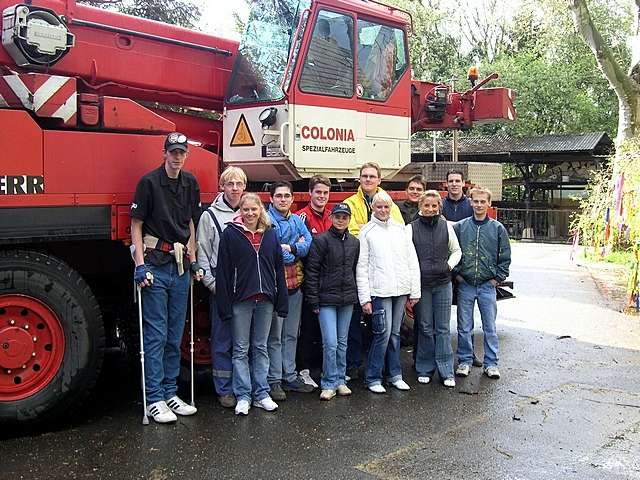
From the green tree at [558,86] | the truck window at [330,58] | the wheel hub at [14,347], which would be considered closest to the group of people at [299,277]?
the wheel hub at [14,347]

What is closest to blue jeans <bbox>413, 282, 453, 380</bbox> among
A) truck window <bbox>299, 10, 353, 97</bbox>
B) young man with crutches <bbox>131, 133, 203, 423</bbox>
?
truck window <bbox>299, 10, 353, 97</bbox>

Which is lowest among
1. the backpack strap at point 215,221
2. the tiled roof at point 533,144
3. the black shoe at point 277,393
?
the black shoe at point 277,393

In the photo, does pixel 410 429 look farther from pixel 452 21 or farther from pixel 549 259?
pixel 452 21

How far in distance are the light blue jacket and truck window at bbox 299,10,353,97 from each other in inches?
49.2

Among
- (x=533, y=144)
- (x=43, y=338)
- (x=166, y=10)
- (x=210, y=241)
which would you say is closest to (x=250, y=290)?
(x=210, y=241)

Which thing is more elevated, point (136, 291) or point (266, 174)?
point (266, 174)

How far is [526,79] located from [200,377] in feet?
89.1

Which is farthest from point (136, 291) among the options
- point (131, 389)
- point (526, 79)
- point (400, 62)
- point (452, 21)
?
point (452, 21)

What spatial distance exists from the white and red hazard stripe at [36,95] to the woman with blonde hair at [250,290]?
1466 millimetres

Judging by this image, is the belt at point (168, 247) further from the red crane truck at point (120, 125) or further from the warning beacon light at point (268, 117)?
the warning beacon light at point (268, 117)

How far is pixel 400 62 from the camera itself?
7.07 meters

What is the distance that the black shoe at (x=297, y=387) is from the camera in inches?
229

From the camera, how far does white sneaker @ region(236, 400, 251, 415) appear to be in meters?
5.16

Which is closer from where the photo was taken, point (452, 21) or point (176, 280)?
point (176, 280)
